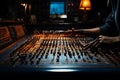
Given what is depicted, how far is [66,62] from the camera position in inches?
68.6

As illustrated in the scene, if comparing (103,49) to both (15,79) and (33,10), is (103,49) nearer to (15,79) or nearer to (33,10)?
(15,79)

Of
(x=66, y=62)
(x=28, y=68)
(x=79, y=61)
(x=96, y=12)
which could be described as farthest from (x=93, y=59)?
(x=96, y=12)

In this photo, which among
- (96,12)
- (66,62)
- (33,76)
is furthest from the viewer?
(96,12)

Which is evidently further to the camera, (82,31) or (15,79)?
(82,31)

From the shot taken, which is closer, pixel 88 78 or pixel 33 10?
pixel 88 78

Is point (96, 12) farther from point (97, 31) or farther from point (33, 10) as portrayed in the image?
point (97, 31)

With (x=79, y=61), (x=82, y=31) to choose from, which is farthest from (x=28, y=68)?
(x=82, y=31)

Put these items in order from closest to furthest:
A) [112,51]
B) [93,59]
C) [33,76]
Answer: [33,76] → [93,59] → [112,51]

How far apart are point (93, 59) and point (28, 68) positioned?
2.03ft

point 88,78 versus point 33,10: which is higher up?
point 33,10

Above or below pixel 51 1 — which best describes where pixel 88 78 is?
below

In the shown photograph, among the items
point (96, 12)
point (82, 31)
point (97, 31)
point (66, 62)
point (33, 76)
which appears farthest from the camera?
point (96, 12)

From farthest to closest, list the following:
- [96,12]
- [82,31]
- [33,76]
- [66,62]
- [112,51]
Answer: [96,12] → [82,31] → [112,51] → [66,62] → [33,76]

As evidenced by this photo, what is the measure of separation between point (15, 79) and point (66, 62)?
1.46 feet
